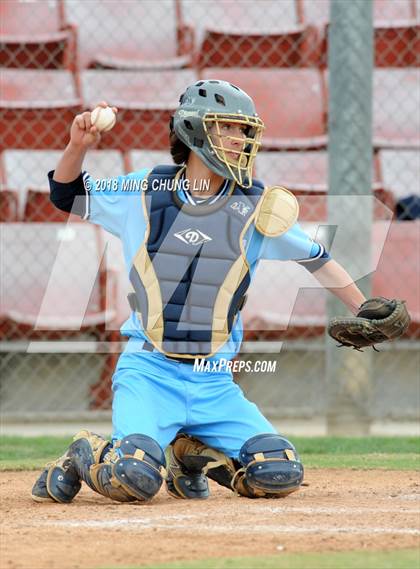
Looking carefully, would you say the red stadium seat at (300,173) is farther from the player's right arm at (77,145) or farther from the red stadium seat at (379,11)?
the player's right arm at (77,145)

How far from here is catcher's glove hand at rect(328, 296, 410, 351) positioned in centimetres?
436

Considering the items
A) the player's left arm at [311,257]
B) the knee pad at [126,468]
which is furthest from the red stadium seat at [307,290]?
the knee pad at [126,468]

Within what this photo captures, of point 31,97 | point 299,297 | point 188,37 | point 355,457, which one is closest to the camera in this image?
point 355,457

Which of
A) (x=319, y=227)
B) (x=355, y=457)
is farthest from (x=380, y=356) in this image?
(x=355, y=457)

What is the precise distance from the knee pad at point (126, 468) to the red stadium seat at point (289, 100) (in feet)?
15.5

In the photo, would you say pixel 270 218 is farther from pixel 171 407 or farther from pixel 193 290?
pixel 171 407

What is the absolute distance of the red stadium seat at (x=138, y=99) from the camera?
26.8 feet

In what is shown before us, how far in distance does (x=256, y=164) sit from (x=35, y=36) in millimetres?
1942

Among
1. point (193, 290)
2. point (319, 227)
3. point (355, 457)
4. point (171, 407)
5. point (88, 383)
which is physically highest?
point (193, 290)

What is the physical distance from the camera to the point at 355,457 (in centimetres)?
602

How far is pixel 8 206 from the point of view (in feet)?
25.2

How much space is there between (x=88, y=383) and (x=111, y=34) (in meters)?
2.86

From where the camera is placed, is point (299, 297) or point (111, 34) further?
point (111, 34)

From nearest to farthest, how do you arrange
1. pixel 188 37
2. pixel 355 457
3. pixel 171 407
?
pixel 171 407, pixel 355 457, pixel 188 37
